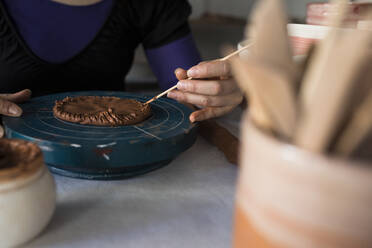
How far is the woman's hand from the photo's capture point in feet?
2.27

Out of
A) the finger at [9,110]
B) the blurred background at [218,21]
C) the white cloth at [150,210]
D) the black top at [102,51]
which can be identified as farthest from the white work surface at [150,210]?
the blurred background at [218,21]

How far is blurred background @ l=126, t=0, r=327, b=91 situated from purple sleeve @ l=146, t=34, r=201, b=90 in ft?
1.50

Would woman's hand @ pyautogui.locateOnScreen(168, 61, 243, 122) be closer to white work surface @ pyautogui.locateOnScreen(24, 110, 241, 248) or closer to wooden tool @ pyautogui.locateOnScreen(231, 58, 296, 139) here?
Answer: white work surface @ pyautogui.locateOnScreen(24, 110, 241, 248)

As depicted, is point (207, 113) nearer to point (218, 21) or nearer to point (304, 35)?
point (304, 35)

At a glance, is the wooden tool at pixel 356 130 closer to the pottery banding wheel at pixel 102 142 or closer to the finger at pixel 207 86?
the pottery banding wheel at pixel 102 142

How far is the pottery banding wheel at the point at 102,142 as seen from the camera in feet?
1.56

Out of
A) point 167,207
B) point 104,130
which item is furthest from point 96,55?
point 167,207

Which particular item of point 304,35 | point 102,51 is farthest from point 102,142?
point 102,51

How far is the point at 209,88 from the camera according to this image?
710 mm

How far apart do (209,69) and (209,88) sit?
1.5 inches

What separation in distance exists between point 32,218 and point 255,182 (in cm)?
24

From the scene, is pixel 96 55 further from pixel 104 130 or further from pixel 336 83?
pixel 336 83

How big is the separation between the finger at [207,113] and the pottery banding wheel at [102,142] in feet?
0.05

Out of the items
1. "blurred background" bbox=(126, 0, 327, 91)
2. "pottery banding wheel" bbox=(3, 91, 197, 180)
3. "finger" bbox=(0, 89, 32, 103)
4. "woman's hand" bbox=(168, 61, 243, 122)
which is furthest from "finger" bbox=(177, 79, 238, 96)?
"blurred background" bbox=(126, 0, 327, 91)
